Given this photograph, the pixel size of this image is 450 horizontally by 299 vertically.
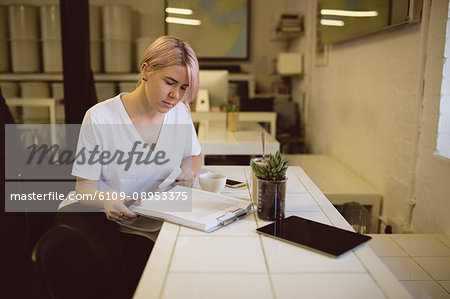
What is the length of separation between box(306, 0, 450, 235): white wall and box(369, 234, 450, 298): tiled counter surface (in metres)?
0.17

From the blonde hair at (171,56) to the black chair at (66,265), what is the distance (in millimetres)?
788

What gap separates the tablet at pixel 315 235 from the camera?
1040mm

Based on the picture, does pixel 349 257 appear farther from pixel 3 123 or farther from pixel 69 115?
pixel 69 115

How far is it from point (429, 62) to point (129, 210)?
165 centimetres

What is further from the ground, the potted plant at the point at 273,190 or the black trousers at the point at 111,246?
the potted plant at the point at 273,190

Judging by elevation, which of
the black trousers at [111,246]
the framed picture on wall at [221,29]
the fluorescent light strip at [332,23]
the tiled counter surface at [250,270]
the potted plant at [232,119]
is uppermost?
the framed picture on wall at [221,29]

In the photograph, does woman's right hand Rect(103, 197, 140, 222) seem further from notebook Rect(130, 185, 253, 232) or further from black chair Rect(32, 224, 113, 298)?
black chair Rect(32, 224, 113, 298)

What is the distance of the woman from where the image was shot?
150cm

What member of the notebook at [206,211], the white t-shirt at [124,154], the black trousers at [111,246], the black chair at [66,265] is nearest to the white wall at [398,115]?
the notebook at [206,211]

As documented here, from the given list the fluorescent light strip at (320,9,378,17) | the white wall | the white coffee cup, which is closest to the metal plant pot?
the white coffee cup

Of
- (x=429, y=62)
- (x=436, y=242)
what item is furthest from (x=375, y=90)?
(x=436, y=242)

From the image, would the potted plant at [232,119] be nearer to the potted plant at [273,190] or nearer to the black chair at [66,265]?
the potted plant at [273,190]

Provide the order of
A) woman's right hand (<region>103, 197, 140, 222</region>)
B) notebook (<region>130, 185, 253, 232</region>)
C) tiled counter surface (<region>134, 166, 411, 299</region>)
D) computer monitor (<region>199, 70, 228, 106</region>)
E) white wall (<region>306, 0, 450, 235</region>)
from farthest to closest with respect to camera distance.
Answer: computer monitor (<region>199, 70, 228, 106</region>) → white wall (<region>306, 0, 450, 235</region>) → woman's right hand (<region>103, 197, 140, 222</region>) → notebook (<region>130, 185, 253, 232</region>) → tiled counter surface (<region>134, 166, 411, 299</region>)

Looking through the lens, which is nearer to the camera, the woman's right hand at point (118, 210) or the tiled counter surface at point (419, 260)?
the woman's right hand at point (118, 210)
